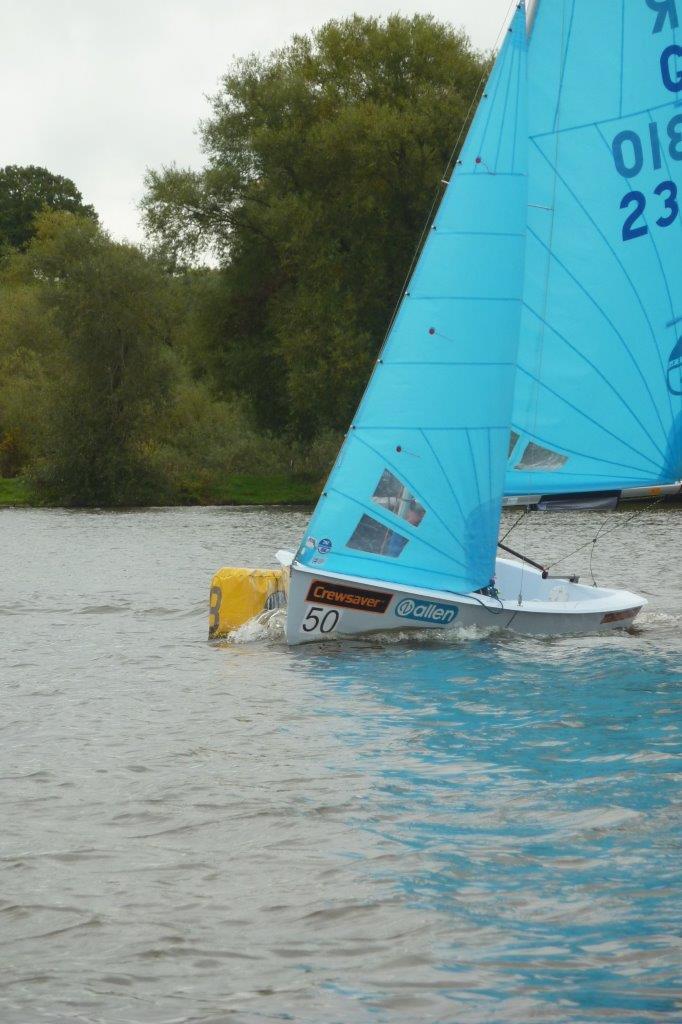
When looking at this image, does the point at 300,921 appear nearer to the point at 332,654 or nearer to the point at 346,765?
the point at 346,765

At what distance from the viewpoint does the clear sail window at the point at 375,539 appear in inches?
670

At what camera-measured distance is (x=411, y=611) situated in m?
17.0

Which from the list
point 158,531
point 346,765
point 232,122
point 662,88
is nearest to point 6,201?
point 232,122

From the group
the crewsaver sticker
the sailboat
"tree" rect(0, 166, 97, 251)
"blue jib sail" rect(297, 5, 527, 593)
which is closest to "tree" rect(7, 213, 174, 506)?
Answer: the sailboat

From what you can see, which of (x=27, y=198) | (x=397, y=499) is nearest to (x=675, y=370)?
(x=397, y=499)

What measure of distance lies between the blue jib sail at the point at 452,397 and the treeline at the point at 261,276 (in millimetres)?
32631

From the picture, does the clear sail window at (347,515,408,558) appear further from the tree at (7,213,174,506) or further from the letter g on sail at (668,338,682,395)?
the tree at (7,213,174,506)

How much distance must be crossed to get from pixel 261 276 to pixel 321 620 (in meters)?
39.3

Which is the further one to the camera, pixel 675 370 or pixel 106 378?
pixel 106 378

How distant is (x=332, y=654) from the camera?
1658 centimetres

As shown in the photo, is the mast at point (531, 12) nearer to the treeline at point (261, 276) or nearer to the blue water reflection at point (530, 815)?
the blue water reflection at point (530, 815)

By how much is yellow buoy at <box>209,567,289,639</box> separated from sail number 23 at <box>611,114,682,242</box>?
20.3ft

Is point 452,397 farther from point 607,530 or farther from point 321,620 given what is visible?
point 607,530

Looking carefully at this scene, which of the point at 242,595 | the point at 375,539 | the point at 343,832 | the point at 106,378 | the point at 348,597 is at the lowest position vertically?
the point at 343,832
